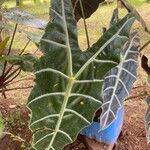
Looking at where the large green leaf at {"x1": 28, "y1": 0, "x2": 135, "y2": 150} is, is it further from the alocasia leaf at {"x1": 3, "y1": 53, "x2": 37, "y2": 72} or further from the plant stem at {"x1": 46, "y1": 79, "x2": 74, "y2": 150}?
the alocasia leaf at {"x1": 3, "y1": 53, "x2": 37, "y2": 72}

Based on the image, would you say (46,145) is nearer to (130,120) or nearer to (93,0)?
(93,0)

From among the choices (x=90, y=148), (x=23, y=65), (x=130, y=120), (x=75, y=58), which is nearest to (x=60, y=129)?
(x=75, y=58)

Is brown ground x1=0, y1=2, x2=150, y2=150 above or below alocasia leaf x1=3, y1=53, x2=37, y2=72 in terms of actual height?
below

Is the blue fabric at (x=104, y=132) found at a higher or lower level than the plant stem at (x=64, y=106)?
lower

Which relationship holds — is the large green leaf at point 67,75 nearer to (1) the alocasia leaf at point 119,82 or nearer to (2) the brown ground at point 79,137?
(1) the alocasia leaf at point 119,82

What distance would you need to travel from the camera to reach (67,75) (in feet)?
3.82

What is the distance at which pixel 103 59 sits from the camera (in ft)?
3.82

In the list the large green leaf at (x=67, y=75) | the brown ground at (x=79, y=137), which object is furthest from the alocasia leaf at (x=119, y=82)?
the brown ground at (x=79, y=137)

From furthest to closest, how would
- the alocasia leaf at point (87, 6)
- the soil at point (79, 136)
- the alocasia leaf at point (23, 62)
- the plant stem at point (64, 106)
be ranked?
the soil at point (79, 136) → the alocasia leaf at point (87, 6) → the alocasia leaf at point (23, 62) → the plant stem at point (64, 106)

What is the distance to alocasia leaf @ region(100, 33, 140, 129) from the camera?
4.17 ft

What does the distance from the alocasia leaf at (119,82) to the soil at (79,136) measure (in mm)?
409

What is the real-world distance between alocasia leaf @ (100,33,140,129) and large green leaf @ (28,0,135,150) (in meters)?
0.12

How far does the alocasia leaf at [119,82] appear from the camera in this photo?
127 centimetres

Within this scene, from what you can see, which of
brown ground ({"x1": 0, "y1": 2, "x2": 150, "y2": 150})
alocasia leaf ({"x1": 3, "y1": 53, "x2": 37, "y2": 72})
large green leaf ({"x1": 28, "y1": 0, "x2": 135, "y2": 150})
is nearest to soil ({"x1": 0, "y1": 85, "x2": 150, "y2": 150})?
brown ground ({"x1": 0, "y1": 2, "x2": 150, "y2": 150})
